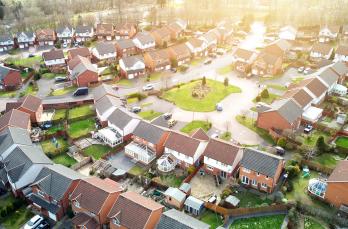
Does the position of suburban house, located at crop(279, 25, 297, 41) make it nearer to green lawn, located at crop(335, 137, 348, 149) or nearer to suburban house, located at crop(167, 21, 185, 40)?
suburban house, located at crop(167, 21, 185, 40)

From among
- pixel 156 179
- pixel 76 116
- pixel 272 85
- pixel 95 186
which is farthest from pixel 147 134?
pixel 272 85

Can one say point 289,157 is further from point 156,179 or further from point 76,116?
point 76,116

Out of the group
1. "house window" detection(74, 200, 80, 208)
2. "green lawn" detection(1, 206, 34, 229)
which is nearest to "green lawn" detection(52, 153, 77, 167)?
"green lawn" detection(1, 206, 34, 229)

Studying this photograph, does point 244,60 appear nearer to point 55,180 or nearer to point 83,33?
point 83,33

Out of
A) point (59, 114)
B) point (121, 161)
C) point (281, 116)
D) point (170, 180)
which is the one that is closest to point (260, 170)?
point (170, 180)

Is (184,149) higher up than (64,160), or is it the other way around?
(184,149)

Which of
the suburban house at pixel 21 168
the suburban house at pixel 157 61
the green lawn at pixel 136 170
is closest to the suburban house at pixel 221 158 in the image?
the green lawn at pixel 136 170
